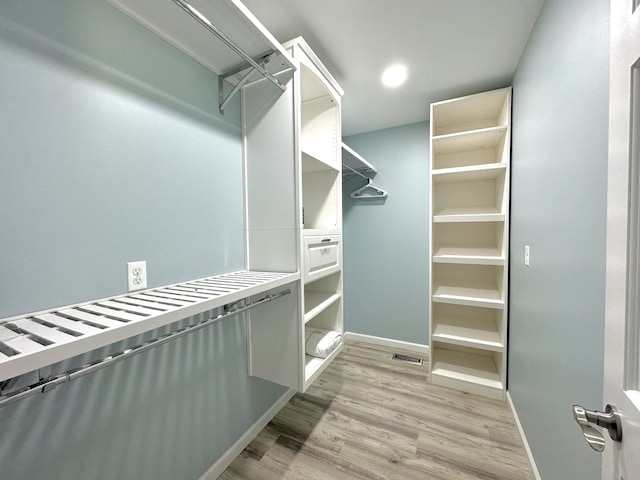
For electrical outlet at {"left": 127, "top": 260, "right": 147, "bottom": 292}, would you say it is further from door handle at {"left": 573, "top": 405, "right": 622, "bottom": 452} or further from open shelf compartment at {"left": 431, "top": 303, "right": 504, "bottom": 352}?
open shelf compartment at {"left": 431, "top": 303, "right": 504, "bottom": 352}

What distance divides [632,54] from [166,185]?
1431mm

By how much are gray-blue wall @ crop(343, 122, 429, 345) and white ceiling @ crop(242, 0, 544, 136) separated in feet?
2.43

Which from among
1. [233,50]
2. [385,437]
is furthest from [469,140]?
[385,437]

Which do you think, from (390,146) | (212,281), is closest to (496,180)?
(390,146)

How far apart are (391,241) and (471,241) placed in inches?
30.8

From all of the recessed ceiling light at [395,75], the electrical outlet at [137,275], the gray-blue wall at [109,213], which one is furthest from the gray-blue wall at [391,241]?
the electrical outlet at [137,275]

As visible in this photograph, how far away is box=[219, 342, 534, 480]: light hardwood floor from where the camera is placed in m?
1.39

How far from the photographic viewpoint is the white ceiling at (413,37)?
1.27m

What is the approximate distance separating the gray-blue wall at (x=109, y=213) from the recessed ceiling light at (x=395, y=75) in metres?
1.21

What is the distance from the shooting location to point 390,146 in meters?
2.79

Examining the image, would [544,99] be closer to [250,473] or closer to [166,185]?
[166,185]

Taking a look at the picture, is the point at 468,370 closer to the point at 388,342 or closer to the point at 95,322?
the point at 388,342

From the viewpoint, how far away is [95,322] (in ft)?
2.23

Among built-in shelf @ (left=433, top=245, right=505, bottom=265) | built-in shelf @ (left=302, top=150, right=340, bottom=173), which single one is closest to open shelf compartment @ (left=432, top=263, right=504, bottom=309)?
built-in shelf @ (left=433, top=245, right=505, bottom=265)
